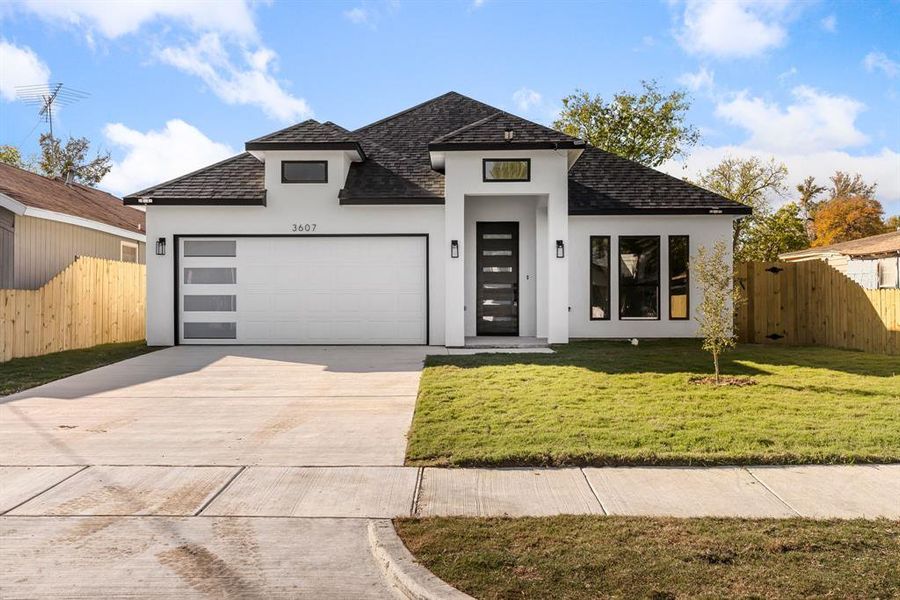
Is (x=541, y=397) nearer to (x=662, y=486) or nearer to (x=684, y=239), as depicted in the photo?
(x=662, y=486)

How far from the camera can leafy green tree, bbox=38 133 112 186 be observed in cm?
4006

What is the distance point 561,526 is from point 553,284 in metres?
9.57

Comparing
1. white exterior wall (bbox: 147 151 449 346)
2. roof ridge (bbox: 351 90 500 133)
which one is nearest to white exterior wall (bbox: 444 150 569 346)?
white exterior wall (bbox: 147 151 449 346)

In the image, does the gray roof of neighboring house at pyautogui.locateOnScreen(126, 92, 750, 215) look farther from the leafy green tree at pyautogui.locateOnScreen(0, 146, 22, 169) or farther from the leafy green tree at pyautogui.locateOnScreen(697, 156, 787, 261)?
the leafy green tree at pyautogui.locateOnScreen(0, 146, 22, 169)

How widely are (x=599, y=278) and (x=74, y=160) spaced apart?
38.2 meters

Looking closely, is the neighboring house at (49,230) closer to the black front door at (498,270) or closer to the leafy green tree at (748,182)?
the black front door at (498,270)

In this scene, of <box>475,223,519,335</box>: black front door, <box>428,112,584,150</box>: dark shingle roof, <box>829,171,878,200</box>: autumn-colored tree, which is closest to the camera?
<box>428,112,584,150</box>: dark shingle roof

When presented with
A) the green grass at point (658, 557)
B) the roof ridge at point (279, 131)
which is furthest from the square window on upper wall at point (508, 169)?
the green grass at point (658, 557)

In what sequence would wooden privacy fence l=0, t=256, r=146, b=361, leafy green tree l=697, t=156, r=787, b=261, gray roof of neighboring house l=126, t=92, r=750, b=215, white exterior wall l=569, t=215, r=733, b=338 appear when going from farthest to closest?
leafy green tree l=697, t=156, r=787, b=261
white exterior wall l=569, t=215, r=733, b=338
gray roof of neighboring house l=126, t=92, r=750, b=215
wooden privacy fence l=0, t=256, r=146, b=361

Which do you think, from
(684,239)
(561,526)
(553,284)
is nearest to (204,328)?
(553,284)

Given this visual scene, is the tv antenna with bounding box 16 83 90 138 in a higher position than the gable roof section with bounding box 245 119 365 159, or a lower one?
higher

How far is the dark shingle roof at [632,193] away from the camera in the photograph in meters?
14.8

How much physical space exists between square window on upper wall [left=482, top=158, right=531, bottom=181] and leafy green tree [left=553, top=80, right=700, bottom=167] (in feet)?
56.5

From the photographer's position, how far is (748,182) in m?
30.2
